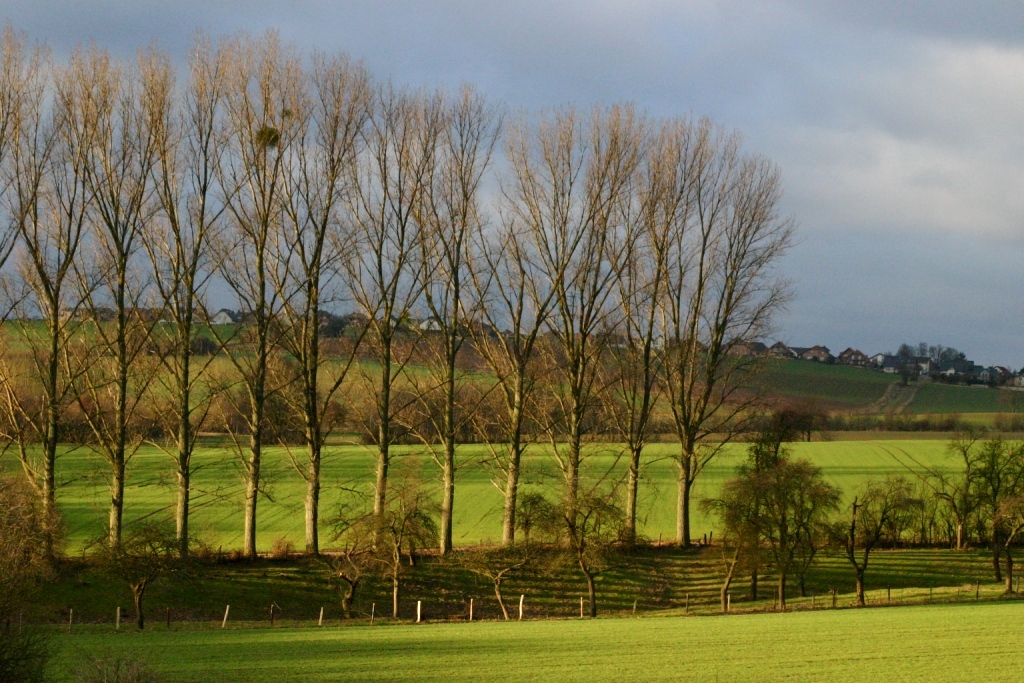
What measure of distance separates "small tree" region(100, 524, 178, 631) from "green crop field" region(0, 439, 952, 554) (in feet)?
17.0

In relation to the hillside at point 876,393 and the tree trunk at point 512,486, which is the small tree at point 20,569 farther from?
the hillside at point 876,393

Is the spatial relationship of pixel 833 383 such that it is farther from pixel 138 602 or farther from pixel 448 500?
pixel 138 602

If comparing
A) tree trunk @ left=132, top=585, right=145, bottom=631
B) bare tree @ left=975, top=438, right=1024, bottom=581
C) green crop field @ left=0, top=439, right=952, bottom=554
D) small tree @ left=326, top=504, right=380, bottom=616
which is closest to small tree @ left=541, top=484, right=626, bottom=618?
green crop field @ left=0, top=439, right=952, bottom=554

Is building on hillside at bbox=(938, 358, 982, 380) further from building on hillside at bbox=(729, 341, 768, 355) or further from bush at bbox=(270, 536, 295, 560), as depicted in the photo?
bush at bbox=(270, 536, 295, 560)

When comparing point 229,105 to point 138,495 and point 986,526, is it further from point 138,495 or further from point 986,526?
point 986,526

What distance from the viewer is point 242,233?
3594cm

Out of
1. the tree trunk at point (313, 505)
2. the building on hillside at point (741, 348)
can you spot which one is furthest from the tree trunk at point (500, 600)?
the building on hillside at point (741, 348)

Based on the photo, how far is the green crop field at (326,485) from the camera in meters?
42.2

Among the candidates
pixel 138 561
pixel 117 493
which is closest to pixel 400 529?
pixel 138 561

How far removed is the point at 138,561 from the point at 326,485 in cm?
2806

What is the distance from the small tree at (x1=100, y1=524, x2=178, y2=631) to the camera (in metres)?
28.8

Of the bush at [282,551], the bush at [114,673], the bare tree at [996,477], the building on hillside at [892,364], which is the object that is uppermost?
the building on hillside at [892,364]

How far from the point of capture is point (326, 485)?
56938 millimetres

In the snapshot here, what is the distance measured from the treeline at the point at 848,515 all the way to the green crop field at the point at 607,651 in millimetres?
7739
